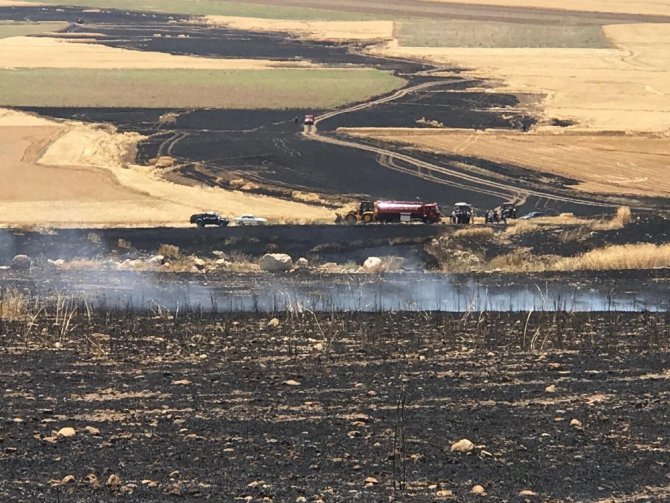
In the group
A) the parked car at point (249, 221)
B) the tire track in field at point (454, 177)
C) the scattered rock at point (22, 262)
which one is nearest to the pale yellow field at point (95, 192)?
the parked car at point (249, 221)

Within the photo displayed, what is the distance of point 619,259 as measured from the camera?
1383 inches

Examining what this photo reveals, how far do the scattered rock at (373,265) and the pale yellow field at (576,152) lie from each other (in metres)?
21.2

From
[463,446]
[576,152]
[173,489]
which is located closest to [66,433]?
[173,489]

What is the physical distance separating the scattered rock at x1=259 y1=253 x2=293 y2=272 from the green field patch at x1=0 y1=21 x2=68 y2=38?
107117mm

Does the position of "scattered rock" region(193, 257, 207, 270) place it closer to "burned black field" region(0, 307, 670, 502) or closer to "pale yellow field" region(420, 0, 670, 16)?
"burned black field" region(0, 307, 670, 502)

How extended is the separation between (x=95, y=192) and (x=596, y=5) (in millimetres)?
128755

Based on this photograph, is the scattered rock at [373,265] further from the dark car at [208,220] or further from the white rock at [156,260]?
the dark car at [208,220]

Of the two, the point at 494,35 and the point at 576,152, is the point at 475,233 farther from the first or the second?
the point at 494,35

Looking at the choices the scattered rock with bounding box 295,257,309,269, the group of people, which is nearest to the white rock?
the scattered rock with bounding box 295,257,309,269

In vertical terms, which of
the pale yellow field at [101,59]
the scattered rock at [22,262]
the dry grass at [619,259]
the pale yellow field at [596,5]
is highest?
the pale yellow field at [596,5]

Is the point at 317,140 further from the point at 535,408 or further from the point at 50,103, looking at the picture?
the point at 535,408

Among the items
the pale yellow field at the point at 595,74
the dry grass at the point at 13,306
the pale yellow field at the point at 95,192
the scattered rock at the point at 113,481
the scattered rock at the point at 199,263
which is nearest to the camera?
the scattered rock at the point at 113,481

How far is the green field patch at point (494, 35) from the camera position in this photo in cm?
12888

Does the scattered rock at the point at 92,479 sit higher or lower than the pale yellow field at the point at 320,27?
lower
